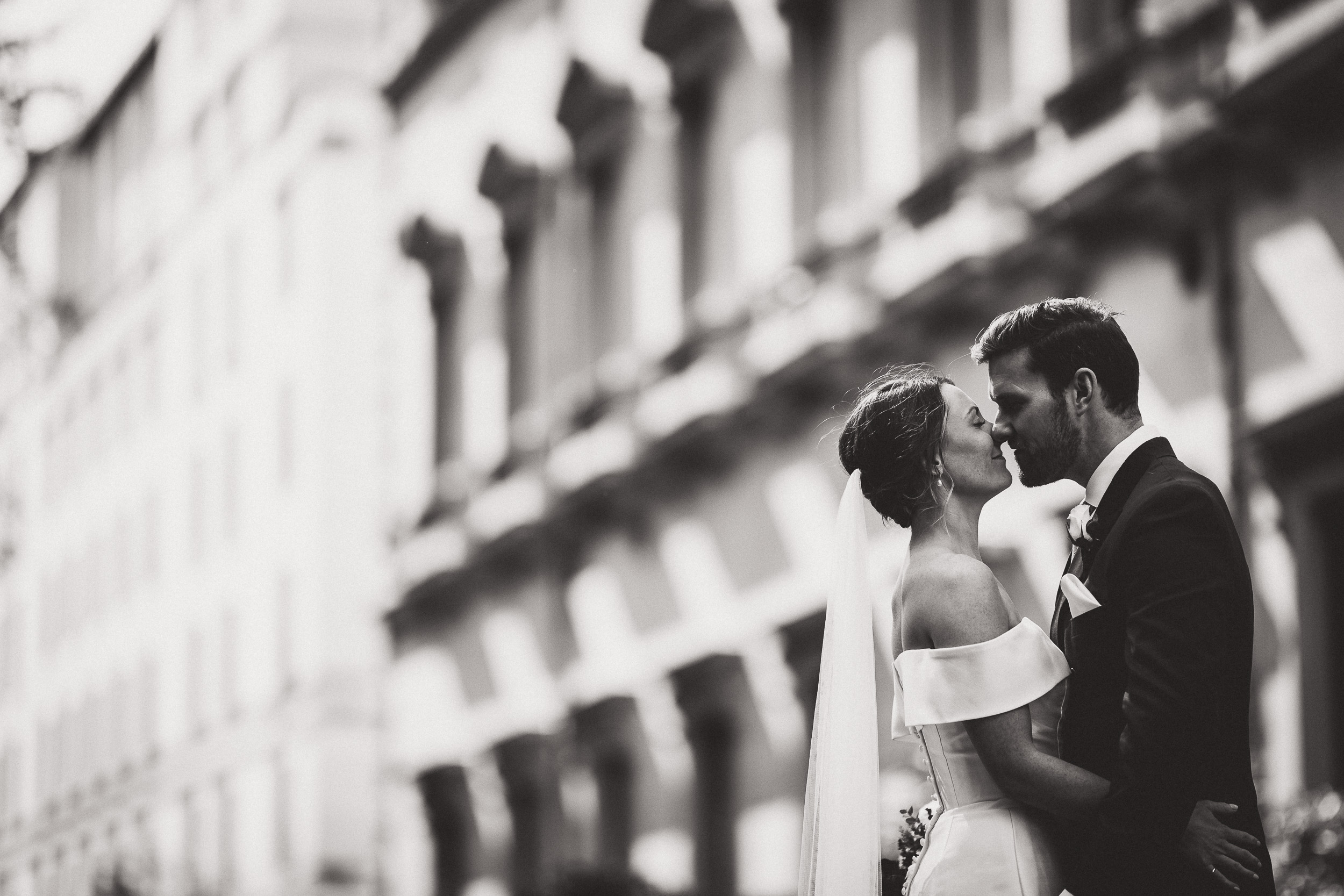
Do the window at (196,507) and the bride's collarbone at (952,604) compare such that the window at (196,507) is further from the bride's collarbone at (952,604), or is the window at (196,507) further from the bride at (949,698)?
the bride's collarbone at (952,604)

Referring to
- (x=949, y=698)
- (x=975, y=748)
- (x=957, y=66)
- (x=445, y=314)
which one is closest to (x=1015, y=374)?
(x=949, y=698)

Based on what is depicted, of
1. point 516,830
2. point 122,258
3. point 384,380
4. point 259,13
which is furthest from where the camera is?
point 122,258

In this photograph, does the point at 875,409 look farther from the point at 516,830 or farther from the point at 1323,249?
the point at 516,830

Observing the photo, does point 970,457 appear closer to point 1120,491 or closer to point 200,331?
point 1120,491

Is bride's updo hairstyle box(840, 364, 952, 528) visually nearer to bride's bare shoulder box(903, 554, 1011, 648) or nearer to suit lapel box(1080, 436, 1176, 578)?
bride's bare shoulder box(903, 554, 1011, 648)

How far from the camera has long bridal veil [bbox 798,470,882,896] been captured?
19.2ft

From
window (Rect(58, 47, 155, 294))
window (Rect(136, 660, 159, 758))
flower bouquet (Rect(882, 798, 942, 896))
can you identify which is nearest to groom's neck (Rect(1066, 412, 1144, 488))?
flower bouquet (Rect(882, 798, 942, 896))

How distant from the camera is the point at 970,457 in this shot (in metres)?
5.57

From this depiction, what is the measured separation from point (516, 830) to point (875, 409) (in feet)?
62.7

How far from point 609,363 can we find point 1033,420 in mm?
17052

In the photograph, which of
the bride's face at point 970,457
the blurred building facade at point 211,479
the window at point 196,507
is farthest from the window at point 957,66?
the window at point 196,507

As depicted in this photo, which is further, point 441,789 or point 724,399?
point 441,789

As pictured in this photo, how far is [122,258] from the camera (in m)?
→ 47.5

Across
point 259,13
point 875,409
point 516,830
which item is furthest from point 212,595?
point 875,409
